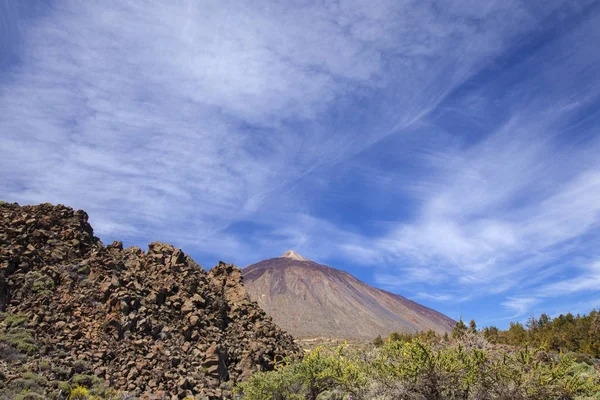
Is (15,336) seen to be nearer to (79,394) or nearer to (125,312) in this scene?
(79,394)

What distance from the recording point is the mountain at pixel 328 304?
265 ft

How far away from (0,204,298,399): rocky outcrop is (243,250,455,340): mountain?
168 feet

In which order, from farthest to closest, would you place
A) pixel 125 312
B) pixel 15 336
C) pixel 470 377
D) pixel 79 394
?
pixel 125 312 → pixel 15 336 → pixel 79 394 → pixel 470 377

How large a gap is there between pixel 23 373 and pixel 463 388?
12071 mm

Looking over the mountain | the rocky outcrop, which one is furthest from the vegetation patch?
the mountain

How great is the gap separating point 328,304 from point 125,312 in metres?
84.5

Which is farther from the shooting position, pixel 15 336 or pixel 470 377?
pixel 15 336

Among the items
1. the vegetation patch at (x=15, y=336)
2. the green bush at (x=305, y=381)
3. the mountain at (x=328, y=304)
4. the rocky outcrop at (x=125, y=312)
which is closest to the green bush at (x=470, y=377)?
the green bush at (x=305, y=381)

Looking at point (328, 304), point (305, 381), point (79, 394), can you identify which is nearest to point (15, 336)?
point (79, 394)

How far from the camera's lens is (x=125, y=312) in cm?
1476

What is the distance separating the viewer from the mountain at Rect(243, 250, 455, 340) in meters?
80.6

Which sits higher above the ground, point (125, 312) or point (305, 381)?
point (125, 312)

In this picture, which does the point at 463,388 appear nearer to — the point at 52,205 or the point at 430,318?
the point at 52,205

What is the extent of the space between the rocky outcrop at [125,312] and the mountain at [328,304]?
51255 mm
